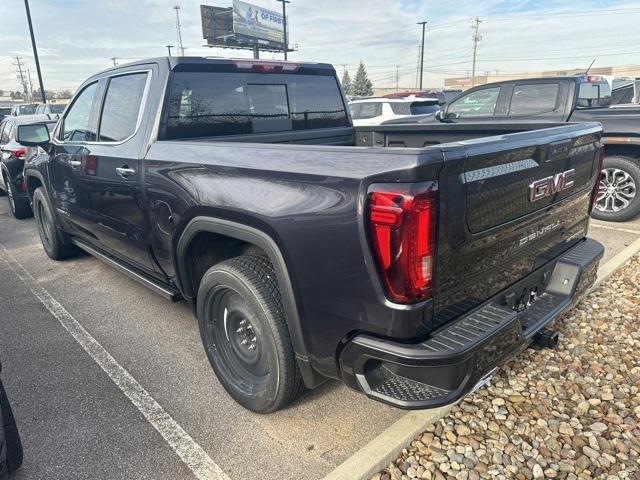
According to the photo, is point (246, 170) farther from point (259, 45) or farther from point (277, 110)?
point (259, 45)

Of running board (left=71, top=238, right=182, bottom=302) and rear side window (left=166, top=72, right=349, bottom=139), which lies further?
running board (left=71, top=238, right=182, bottom=302)

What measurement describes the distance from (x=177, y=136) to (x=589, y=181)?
2.57 m

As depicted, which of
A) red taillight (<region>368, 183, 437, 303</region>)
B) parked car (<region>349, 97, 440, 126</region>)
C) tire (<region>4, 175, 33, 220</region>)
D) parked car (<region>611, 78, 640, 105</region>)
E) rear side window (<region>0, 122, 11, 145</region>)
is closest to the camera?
red taillight (<region>368, 183, 437, 303</region>)

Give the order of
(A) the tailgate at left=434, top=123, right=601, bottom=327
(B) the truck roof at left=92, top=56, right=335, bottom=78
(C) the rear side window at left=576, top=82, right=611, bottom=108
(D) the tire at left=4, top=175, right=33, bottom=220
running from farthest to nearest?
(D) the tire at left=4, top=175, right=33, bottom=220, (C) the rear side window at left=576, top=82, right=611, bottom=108, (B) the truck roof at left=92, top=56, right=335, bottom=78, (A) the tailgate at left=434, top=123, right=601, bottom=327

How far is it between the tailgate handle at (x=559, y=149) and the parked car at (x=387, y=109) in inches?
362

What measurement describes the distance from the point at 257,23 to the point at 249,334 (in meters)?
52.4

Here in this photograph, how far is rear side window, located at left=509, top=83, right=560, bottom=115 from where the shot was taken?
653cm

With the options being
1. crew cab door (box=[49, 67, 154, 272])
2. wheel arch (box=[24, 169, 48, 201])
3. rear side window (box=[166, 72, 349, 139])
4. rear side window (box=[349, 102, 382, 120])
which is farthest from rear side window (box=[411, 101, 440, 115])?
crew cab door (box=[49, 67, 154, 272])

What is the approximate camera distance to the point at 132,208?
3127 mm

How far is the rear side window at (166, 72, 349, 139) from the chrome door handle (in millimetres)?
359

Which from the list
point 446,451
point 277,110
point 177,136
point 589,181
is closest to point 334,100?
point 277,110

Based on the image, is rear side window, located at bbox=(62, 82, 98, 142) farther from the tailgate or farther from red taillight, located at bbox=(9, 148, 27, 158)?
red taillight, located at bbox=(9, 148, 27, 158)

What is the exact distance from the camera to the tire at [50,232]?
4820 mm

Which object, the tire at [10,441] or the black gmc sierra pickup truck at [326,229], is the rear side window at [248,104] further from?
the tire at [10,441]
